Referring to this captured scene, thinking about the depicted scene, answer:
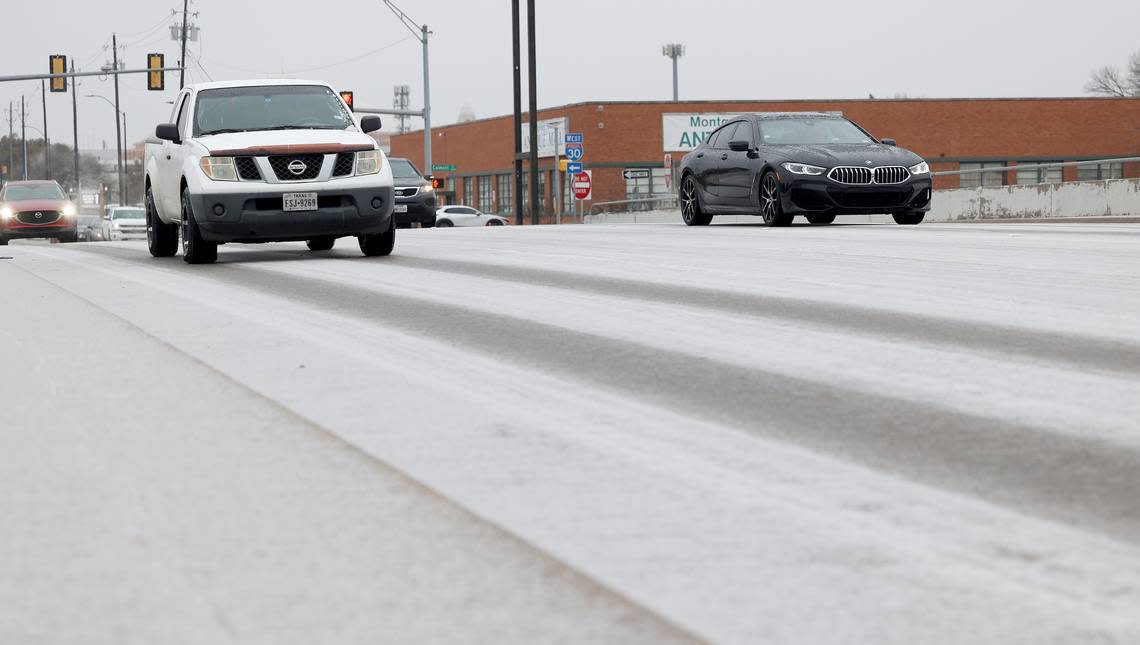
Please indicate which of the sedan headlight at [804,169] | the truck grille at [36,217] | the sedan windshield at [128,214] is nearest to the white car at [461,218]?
the sedan windshield at [128,214]

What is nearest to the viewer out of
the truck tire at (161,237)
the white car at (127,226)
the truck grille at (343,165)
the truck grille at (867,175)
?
the truck grille at (343,165)

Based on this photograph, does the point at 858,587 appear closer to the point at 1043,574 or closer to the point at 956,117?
the point at 1043,574

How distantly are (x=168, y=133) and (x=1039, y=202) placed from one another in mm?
16018

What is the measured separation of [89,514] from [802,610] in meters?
1.76

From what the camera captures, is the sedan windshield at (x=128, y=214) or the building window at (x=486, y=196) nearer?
the sedan windshield at (x=128, y=214)

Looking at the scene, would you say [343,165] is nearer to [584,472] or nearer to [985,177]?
[584,472]

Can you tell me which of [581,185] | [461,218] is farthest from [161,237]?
[461,218]

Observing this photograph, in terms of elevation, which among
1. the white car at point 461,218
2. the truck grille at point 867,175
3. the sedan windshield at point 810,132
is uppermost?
the sedan windshield at point 810,132

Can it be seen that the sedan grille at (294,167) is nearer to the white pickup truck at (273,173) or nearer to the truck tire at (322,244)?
the white pickup truck at (273,173)

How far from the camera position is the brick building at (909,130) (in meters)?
65.5

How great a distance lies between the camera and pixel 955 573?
2883 mm

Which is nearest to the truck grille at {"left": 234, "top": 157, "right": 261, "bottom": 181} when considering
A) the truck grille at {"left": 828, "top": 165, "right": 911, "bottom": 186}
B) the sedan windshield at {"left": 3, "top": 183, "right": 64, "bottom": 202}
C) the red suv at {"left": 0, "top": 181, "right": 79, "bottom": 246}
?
the truck grille at {"left": 828, "top": 165, "right": 911, "bottom": 186}

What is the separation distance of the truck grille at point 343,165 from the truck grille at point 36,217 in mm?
22460

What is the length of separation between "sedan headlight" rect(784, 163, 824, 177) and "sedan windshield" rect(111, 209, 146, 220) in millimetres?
29398
